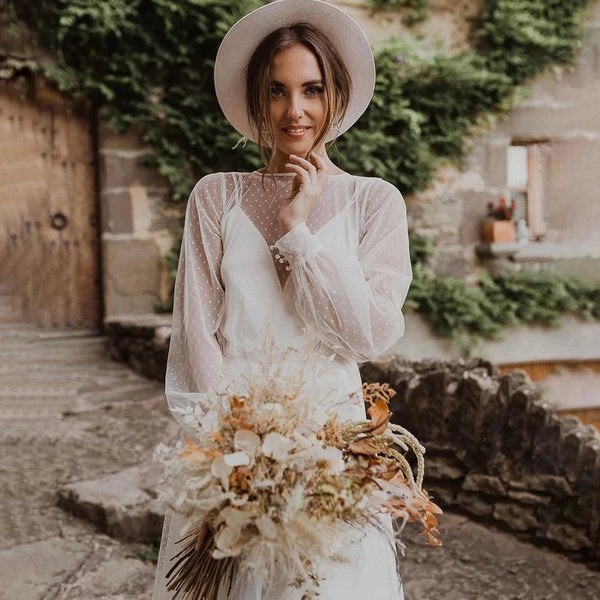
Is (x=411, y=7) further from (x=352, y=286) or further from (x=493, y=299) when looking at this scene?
(x=352, y=286)

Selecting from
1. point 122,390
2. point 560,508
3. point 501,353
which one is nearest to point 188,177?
point 122,390

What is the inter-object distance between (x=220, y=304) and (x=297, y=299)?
8.1 inches

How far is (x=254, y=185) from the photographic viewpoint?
5.16 ft

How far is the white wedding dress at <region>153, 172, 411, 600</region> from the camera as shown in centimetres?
133

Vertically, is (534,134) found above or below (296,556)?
above

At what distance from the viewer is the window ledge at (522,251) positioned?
6.32 m

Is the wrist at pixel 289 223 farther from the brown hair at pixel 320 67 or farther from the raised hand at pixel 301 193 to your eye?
the brown hair at pixel 320 67

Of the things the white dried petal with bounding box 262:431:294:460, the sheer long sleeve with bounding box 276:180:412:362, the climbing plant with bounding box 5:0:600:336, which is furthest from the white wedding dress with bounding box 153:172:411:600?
the climbing plant with bounding box 5:0:600:336

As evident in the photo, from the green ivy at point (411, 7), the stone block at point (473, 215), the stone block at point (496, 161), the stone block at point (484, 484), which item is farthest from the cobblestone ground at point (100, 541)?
the green ivy at point (411, 7)

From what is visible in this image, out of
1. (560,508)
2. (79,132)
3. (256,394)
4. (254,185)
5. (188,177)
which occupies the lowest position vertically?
(560,508)

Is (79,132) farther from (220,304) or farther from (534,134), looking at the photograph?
(220,304)

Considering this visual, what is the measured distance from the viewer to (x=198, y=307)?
4.73 ft

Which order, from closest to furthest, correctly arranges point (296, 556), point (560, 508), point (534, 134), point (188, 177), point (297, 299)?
point (296, 556) < point (297, 299) < point (560, 508) < point (188, 177) < point (534, 134)

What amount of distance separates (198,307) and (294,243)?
0.89ft
